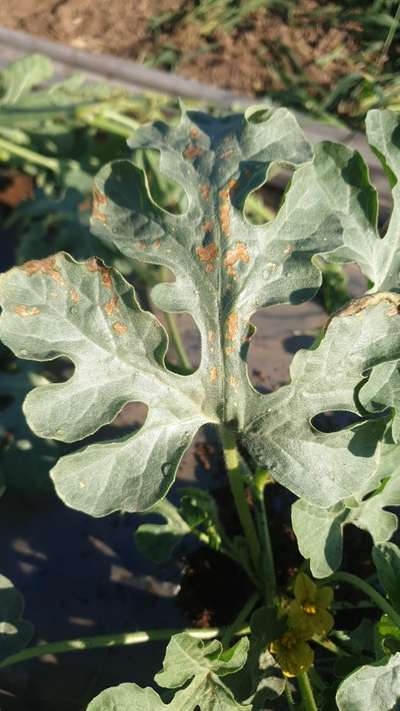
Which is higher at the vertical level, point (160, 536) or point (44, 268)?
point (44, 268)

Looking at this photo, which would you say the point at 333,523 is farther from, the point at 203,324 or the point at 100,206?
the point at 100,206

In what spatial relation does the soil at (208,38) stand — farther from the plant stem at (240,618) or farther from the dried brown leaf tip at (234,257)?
the plant stem at (240,618)

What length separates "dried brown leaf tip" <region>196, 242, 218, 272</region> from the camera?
3.92 feet

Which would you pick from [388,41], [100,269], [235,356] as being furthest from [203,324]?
[388,41]

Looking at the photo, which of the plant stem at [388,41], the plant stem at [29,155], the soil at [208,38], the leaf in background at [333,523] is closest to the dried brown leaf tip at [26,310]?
the leaf in background at [333,523]

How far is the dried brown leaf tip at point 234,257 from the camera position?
119cm

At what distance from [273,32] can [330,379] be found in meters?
2.00

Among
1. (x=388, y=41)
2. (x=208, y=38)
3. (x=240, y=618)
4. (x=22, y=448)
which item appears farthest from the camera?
(x=208, y=38)

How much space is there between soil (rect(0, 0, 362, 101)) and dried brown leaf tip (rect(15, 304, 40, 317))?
175 cm

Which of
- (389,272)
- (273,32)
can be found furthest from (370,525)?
(273,32)

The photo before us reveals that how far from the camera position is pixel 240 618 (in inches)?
54.4

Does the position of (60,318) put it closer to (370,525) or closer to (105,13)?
(370,525)

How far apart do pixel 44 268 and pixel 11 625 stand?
0.63m

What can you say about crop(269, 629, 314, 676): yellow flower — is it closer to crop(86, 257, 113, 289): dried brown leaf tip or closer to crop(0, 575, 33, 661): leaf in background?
crop(0, 575, 33, 661): leaf in background
